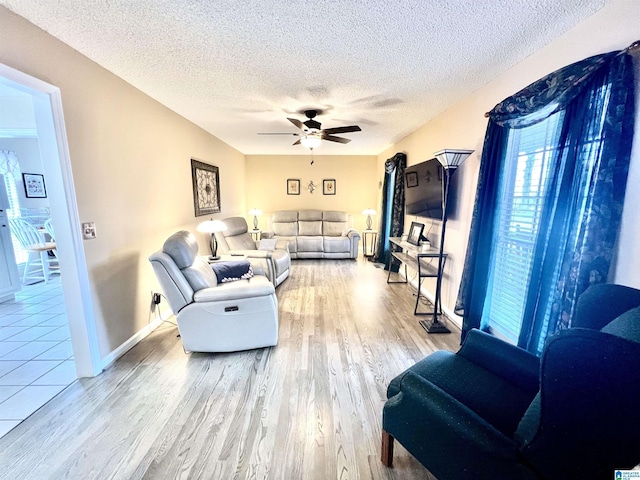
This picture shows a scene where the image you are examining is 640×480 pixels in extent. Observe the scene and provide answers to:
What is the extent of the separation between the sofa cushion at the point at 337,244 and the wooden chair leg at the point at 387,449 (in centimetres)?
456

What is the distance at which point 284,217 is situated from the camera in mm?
6383

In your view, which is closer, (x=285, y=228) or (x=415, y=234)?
(x=415, y=234)

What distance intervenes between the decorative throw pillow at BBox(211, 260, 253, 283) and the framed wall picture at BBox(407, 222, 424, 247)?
2300 mm

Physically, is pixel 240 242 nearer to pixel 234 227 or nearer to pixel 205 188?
pixel 234 227

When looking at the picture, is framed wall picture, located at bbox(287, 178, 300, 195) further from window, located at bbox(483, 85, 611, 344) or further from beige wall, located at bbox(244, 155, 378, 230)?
window, located at bbox(483, 85, 611, 344)

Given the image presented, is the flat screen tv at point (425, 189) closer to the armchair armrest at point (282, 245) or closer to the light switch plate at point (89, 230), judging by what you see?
the armchair armrest at point (282, 245)

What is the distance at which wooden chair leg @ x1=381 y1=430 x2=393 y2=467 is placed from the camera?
131 cm

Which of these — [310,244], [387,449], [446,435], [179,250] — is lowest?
[387,449]

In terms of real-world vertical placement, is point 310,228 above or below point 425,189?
below

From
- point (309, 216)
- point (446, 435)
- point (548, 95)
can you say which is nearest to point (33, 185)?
point (309, 216)

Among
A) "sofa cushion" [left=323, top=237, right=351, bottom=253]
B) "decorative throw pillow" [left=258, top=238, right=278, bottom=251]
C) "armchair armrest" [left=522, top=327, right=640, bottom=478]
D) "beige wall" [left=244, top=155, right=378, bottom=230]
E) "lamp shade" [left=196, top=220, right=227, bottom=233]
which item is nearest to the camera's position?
"armchair armrest" [left=522, top=327, right=640, bottom=478]

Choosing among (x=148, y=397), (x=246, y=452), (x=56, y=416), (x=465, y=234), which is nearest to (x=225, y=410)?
(x=246, y=452)

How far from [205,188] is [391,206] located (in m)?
3.35

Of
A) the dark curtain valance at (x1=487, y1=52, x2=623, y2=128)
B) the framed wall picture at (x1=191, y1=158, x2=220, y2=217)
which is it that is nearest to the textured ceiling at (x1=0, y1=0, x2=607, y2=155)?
the dark curtain valance at (x1=487, y1=52, x2=623, y2=128)
